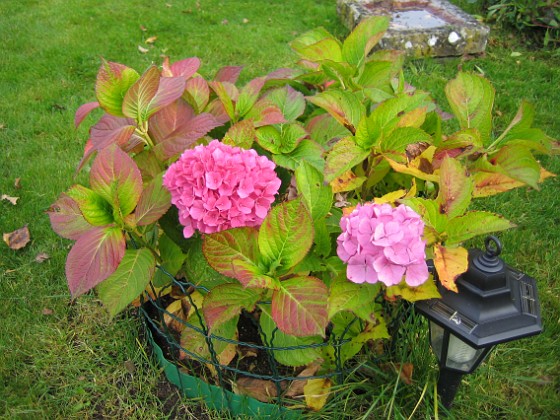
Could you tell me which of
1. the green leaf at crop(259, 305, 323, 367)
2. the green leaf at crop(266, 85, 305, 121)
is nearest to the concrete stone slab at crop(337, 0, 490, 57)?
the green leaf at crop(266, 85, 305, 121)

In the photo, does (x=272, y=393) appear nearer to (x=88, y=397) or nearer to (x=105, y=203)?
(x=88, y=397)

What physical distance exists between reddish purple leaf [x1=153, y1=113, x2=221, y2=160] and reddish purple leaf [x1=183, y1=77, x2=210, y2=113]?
0.20m

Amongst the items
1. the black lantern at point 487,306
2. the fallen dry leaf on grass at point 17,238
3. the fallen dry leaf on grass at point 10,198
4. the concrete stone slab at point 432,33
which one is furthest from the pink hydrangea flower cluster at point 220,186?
the concrete stone slab at point 432,33

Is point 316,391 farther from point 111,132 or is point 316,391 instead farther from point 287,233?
point 111,132

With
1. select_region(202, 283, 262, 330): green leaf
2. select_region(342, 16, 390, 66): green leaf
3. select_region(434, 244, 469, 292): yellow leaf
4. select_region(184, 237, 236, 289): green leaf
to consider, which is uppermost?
select_region(342, 16, 390, 66): green leaf

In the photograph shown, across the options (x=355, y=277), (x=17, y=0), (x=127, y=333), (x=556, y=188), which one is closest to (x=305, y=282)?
(x=355, y=277)

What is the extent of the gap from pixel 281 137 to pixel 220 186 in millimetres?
414

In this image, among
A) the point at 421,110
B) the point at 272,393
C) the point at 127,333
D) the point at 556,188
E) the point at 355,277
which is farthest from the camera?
the point at 556,188

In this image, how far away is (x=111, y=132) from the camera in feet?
4.58

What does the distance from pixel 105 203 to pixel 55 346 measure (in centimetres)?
97

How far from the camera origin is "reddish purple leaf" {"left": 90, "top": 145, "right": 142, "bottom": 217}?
1.27m

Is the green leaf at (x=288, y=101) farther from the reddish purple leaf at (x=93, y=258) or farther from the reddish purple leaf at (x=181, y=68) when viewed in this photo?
the reddish purple leaf at (x=93, y=258)

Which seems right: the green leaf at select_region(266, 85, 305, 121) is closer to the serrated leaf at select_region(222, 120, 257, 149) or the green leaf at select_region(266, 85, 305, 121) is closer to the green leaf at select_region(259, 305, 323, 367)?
the serrated leaf at select_region(222, 120, 257, 149)

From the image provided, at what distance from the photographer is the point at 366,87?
5.23 feet
